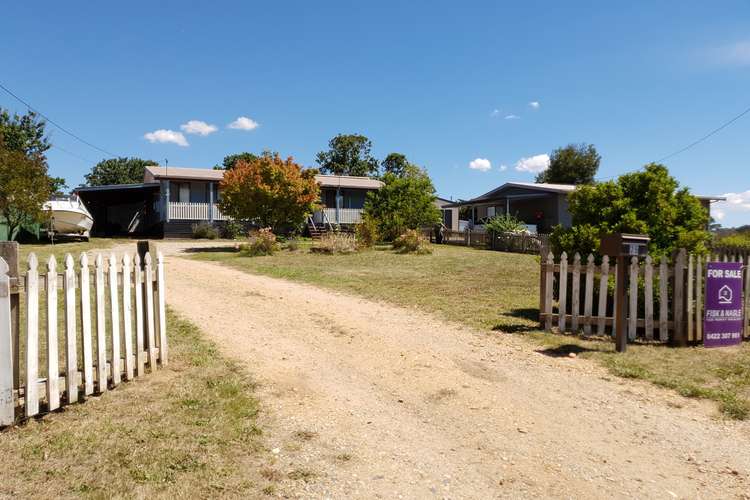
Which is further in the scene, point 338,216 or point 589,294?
point 338,216

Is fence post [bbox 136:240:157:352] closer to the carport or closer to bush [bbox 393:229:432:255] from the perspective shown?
bush [bbox 393:229:432:255]

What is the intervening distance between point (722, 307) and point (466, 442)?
5056mm

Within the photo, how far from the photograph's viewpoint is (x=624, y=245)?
21.3ft

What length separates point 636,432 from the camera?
4082 millimetres

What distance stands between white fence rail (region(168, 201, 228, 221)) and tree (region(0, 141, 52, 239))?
980 cm

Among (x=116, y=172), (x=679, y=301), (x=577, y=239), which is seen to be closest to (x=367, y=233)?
(x=577, y=239)

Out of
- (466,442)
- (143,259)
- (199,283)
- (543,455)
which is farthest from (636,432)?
(199,283)

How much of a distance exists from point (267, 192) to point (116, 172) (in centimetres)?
6790

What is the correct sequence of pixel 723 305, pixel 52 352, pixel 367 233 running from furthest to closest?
pixel 367 233, pixel 723 305, pixel 52 352

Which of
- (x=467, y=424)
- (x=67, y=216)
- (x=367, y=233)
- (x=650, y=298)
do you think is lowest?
(x=467, y=424)

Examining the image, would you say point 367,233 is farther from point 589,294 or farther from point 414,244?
point 589,294

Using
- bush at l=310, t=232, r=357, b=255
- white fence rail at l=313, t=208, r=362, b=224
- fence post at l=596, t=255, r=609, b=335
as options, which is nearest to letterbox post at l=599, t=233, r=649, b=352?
fence post at l=596, t=255, r=609, b=335

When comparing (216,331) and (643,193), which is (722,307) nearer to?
(643,193)

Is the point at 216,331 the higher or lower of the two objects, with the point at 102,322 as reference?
lower
